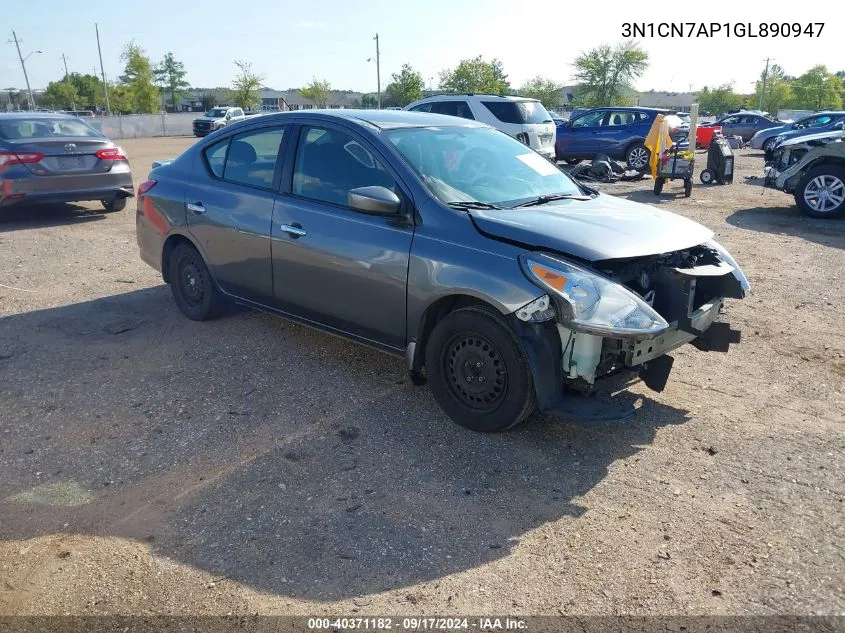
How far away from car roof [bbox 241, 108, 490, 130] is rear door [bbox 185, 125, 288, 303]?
0.51 feet

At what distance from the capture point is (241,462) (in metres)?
3.70

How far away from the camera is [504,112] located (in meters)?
15.6

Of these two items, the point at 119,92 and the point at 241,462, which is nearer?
the point at 241,462

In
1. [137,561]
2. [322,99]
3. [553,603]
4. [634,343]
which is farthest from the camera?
[322,99]

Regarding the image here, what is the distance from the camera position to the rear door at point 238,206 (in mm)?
4938

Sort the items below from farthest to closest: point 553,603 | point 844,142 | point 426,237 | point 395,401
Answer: point 844,142, point 395,401, point 426,237, point 553,603

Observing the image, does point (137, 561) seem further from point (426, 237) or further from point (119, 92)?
point (119, 92)

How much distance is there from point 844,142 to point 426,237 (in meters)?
9.54

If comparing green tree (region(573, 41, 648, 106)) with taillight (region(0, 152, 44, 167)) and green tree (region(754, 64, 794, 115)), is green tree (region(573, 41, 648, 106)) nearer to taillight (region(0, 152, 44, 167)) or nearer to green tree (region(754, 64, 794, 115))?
green tree (region(754, 64, 794, 115))

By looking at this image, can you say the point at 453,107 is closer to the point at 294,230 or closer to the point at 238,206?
the point at 238,206

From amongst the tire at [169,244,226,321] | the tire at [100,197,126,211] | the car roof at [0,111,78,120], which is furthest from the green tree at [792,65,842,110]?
the tire at [169,244,226,321]

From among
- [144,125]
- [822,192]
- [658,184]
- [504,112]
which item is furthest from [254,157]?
[144,125]

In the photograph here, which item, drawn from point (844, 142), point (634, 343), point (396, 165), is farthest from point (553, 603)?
point (844, 142)

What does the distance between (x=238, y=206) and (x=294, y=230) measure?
673mm
